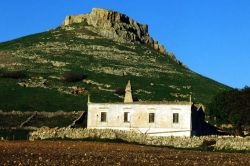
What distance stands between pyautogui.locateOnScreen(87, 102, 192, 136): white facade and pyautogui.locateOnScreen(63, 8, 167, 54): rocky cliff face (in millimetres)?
92068

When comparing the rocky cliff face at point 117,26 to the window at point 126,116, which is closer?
the window at point 126,116

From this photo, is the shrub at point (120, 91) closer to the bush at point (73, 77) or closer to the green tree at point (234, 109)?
the bush at point (73, 77)

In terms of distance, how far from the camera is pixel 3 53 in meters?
142

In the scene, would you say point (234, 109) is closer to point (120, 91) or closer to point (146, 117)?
point (146, 117)

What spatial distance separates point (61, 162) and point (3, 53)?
372 feet

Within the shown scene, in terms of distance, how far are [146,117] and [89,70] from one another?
6098 centimetres

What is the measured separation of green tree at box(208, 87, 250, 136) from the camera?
7869cm

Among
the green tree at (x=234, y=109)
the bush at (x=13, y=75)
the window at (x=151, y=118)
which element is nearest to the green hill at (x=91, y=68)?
the bush at (x=13, y=75)

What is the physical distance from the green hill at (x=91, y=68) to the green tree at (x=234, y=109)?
23590mm

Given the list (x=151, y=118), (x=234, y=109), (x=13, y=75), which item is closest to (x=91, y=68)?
(x=13, y=75)

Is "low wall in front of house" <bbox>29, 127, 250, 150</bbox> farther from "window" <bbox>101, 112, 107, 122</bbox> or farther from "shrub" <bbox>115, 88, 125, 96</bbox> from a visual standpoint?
"shrub" <bbox>115, 88, 125, 96</bbox>

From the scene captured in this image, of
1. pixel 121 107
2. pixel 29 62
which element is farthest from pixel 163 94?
pixel 121 107

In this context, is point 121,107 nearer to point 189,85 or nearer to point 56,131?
point 56,131

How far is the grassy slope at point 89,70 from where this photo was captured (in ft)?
339
